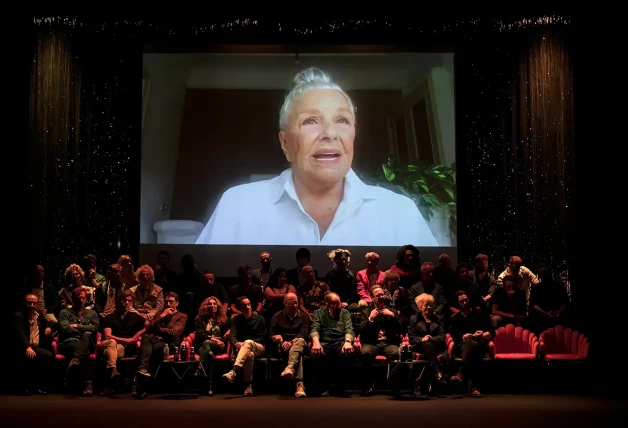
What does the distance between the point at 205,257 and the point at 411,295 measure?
2827 mm

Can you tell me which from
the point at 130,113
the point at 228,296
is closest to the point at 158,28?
the point at 130,113

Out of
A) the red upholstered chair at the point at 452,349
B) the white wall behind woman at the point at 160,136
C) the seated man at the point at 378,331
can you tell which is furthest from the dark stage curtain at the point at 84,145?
the red upholstered chair at the point at 452,349

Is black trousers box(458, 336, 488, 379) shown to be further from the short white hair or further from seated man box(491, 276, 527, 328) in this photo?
the short white hair

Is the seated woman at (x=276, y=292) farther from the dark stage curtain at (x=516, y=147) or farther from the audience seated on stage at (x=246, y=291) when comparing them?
the dark stage curtain at (x=516, y=147)

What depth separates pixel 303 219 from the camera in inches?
428

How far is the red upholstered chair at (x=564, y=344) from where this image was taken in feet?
29.2

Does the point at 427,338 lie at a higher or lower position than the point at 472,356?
higher

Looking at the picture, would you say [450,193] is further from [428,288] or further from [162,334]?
[162,334]

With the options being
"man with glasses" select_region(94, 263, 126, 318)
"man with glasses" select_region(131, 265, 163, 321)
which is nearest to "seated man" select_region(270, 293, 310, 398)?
"man with glasses" select_region(131, 265, 163, 321)

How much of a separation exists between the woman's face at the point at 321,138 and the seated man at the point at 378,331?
2.48 metres

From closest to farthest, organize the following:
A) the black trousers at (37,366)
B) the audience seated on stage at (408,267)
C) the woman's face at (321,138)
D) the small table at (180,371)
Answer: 1. the small table at (180,371)
2. the black trousers at (37,366)
3. the audience seated on stage at (408,267)
4. the woman's face at (321,138)

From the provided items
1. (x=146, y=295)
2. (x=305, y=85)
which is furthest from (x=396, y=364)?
(x=305, y=85)

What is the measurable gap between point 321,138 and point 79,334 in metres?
3.82

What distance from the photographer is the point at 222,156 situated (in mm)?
10859
